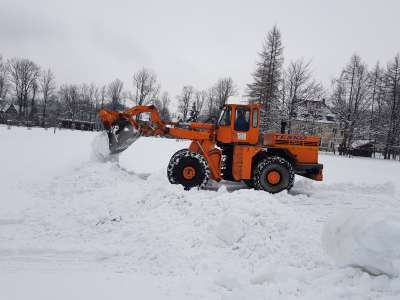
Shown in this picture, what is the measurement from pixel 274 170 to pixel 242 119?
1863 mm

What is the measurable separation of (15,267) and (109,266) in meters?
1.29

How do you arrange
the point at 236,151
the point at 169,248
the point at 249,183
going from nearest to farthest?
1. the point at 169,248
2. the point at 236,151
3. the point at 249,183

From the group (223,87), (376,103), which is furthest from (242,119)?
(223,87)

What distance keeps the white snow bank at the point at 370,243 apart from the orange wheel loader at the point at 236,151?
17.3 ft

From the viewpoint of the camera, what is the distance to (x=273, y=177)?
32.6ft

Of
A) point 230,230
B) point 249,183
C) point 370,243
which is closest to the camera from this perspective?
point 370,243

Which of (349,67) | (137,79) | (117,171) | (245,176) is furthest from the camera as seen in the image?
(137,79)

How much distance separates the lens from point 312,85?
35562 millimetres

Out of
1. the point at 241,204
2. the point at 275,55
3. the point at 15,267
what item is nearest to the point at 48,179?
the point at 15,267

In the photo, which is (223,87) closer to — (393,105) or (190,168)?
(393,105)

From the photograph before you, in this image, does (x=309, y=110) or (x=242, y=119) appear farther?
(x=309, y=110)

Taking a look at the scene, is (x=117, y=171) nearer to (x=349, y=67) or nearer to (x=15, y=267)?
(x=15, y=267)

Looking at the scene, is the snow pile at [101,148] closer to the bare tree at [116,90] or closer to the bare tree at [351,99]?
the bare tree at [351,99]

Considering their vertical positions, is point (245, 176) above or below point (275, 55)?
below
